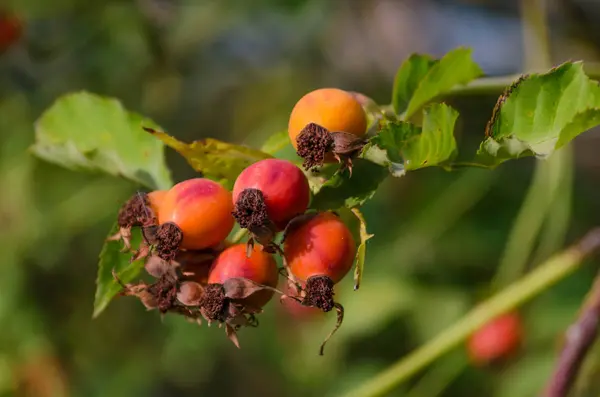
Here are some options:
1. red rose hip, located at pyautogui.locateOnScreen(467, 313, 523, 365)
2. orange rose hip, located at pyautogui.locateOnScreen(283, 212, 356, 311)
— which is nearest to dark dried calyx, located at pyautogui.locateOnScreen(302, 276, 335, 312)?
orange rose hip, located at pyautogui.locateOnScreen(283, 212, 356, 311)

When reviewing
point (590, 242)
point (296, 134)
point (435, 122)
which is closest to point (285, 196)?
point (296, 134)

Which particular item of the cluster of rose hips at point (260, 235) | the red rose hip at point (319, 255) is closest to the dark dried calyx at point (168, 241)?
the cluster of rose hips at point (260, 235)

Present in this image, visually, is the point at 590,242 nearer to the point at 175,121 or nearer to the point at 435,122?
the point at 435,122

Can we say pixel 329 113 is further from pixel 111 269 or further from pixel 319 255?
pixel 111 269

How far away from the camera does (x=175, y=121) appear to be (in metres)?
2.82

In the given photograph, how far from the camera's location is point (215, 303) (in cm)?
73

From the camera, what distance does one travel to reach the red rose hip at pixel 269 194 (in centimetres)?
72

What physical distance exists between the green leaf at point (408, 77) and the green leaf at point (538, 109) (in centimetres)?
14

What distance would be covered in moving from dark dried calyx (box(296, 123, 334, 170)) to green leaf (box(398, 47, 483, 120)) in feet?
0.61

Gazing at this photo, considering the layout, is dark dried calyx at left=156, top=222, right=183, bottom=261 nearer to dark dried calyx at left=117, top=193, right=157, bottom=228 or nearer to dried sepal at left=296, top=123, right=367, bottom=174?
dark dried calyx at left=117, top=193, right=157, bottom=228

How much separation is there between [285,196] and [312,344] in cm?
169

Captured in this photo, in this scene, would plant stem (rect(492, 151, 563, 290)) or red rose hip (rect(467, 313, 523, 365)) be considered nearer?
plant stem (rect(492, 151, 563, 290))

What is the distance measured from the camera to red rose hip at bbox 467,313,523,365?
1.83 m

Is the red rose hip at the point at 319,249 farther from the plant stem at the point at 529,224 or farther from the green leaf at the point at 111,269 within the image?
the plant stem at the point at 529,224
